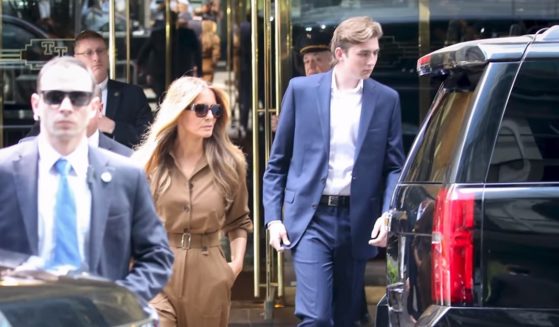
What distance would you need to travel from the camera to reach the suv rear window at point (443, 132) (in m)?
4.83

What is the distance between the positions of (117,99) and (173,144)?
6.37 feet

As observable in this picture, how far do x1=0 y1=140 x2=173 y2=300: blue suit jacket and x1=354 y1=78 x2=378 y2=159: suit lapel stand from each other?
2.22 m

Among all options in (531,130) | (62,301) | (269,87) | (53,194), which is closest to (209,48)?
(269,87)

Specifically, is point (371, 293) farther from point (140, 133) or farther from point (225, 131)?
point (225, 131)

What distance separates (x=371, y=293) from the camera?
360 inches

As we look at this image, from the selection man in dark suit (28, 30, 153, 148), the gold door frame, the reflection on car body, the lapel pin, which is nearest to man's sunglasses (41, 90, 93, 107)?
the lapel pin

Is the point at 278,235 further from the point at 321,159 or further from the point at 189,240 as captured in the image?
the point at 189,240

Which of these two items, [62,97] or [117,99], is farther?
[117,99]

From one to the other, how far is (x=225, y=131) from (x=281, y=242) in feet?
2.54

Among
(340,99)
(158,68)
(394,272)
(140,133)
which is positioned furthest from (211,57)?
(394,272)

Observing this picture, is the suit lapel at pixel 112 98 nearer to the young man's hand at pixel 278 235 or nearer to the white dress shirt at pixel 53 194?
the young man's hand at pixel 278 235

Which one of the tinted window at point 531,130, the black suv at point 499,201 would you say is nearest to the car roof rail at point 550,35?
the black suv at point 499,201

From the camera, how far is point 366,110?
651cm

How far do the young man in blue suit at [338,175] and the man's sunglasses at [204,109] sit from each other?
0.74m
